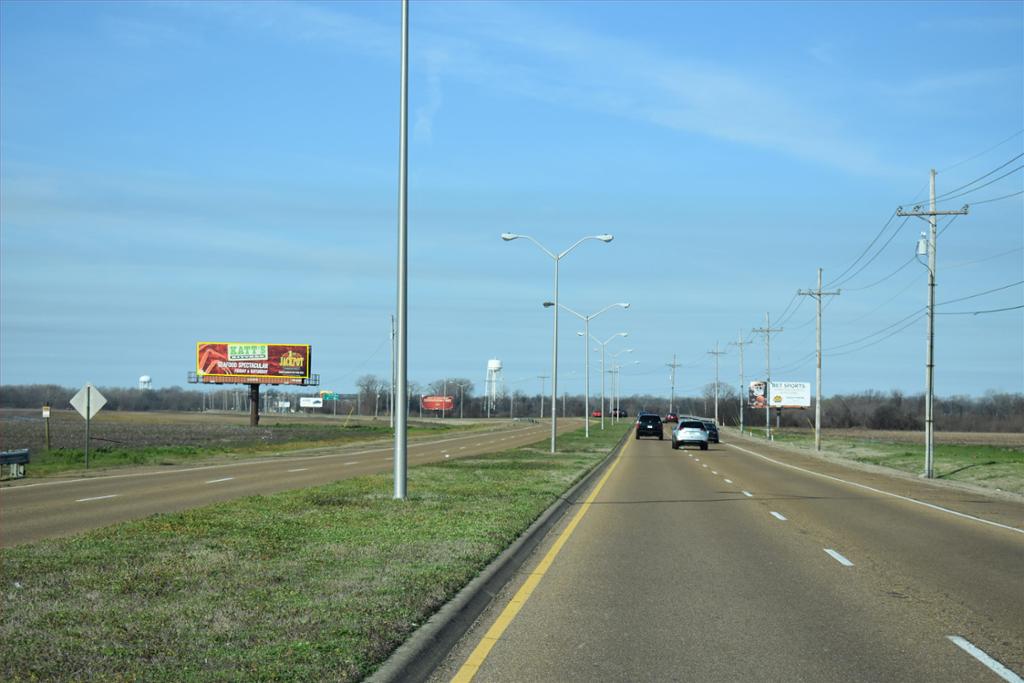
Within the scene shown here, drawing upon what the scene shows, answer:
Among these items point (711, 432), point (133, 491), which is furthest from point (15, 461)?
point (711, 432)

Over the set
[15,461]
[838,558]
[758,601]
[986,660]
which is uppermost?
[986,660]

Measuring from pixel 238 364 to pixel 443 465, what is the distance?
278ft

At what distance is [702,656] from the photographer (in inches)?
347

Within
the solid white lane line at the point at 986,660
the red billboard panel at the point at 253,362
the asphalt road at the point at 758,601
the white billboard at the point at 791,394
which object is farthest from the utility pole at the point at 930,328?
the white billboard at the point at 791,394

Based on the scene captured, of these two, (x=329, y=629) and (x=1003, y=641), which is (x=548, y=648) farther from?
Answer: (x=1003, y=641)

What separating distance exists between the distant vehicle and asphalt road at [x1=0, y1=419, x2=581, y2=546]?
27204mm

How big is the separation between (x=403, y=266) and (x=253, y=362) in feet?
326

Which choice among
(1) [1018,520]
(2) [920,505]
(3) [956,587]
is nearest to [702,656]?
(3) [956,587]

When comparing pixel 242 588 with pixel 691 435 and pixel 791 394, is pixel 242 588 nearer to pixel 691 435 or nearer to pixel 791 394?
pixel 691 435

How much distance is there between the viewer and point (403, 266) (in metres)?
20.3

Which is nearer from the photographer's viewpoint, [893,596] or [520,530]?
[893,596]

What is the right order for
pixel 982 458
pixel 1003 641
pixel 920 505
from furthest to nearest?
pixel 982 458
pixel 920 505
pixel 1003 641

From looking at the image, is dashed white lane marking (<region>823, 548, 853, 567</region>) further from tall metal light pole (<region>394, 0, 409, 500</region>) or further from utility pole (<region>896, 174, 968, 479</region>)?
utility pole (<region>896, 174, 968, 479</region>)

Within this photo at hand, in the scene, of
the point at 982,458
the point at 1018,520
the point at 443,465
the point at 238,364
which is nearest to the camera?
the point at 1018,520
